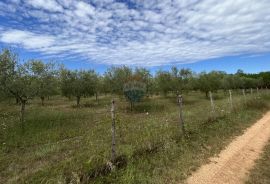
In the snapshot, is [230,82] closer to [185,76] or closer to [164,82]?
[185,76]

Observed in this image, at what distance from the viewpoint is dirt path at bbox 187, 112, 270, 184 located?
8.69 meters

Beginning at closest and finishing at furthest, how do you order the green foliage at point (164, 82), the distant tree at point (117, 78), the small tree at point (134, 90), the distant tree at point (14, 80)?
1. the distant tree at point (14, 80)
2. the small tree at point (134, 90)
3. the distant tree at point (117, 78)
4. the green foliage at point (164, 82)

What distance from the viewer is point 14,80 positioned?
21781mm

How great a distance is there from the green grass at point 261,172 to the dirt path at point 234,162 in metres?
0.20

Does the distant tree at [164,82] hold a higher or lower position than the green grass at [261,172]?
higher

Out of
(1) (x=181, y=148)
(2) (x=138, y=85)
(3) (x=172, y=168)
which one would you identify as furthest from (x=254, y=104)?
(3) (x=172, y=168)

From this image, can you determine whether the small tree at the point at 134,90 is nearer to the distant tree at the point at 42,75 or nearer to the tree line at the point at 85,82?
the tree line at the point at 85,82

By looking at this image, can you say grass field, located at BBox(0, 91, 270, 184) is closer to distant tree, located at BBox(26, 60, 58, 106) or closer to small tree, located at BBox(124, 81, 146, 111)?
distant tree, located at BBox(26, 60, 58, 106)

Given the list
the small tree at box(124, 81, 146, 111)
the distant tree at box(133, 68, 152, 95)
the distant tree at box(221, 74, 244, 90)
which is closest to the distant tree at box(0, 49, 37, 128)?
the small tree at box(124, 81, 146, 111)

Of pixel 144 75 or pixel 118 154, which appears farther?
pixel 144 75

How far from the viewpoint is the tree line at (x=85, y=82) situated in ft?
71.8

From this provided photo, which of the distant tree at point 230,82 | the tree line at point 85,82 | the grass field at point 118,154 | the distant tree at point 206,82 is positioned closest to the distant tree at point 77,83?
the tree line at point 85,82

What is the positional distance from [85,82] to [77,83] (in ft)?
4.63

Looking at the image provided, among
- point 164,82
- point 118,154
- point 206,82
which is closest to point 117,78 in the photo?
point 164,82
